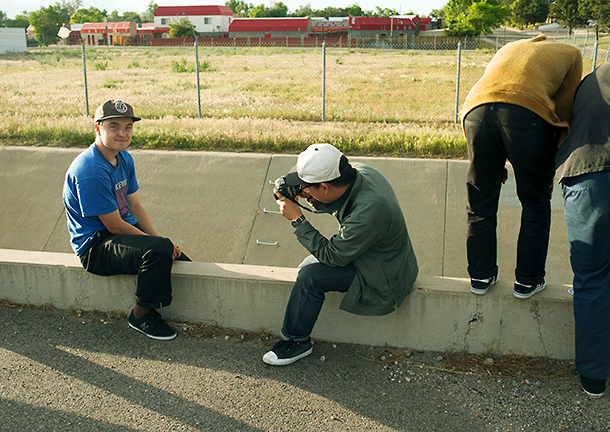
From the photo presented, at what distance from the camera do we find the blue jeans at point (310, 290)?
316 cm

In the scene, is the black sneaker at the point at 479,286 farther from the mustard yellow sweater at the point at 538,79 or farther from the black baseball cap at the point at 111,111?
the black baseball cap at the point at 111,111

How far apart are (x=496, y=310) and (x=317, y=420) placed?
4.70 feet

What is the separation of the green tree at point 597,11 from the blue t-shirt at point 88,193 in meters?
40.7

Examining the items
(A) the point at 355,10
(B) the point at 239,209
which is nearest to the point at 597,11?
(B) the point at 239,209

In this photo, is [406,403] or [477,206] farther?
[477,206]

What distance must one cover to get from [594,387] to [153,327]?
2817mm

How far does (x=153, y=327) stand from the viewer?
3.58 meters

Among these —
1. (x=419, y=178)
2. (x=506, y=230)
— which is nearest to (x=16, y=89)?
(x=419, y=178)

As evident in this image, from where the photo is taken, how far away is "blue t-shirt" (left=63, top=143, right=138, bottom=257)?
3438 millimetres

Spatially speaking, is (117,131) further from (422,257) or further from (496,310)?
(422,257)

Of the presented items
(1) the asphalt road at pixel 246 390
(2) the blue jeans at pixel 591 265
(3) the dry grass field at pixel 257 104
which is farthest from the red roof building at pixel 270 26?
(2) the blue jeans at pixel 591 265

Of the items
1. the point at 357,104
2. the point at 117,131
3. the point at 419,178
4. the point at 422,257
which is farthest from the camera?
the point at 357,104

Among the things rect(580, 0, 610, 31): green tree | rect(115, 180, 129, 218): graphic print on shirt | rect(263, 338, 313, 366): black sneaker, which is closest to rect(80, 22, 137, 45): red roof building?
rect(580, 0, 610, 31): green tree

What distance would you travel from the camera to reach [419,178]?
6492 mm
